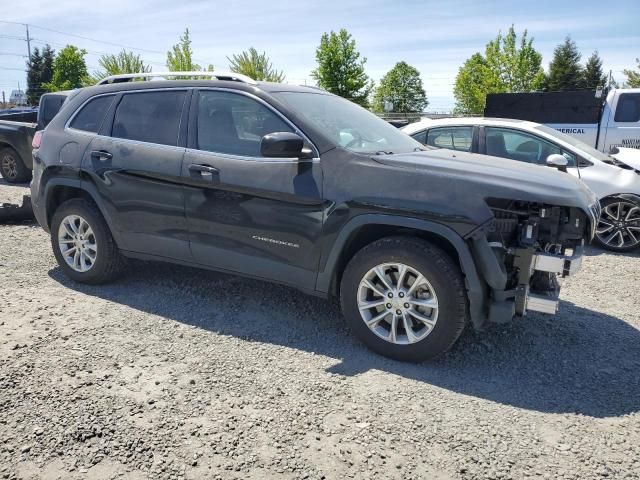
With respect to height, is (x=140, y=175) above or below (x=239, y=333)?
above

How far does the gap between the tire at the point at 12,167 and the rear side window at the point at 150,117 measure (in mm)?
8376

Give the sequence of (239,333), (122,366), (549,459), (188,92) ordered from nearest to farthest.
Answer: (549,459)
(122,366)
(239,333)
(188,92)

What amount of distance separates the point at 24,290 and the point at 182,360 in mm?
2213

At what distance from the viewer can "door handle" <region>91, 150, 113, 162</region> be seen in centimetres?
468

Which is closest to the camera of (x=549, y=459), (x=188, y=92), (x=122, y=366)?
(x=549, y=459)

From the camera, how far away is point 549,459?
2.68 metres

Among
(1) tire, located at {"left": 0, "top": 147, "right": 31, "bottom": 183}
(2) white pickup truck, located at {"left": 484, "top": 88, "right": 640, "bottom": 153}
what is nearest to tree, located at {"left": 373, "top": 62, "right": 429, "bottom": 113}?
(2) white pickup truck, located at {"left": 484, "top": 88, "right": 640, "bottom": 153}

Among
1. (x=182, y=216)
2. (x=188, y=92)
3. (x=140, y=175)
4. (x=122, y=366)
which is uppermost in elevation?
(x=188, y=92)

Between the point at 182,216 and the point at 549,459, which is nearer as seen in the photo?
the point at 549,459

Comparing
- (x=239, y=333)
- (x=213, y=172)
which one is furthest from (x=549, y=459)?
(x=213, y=172)

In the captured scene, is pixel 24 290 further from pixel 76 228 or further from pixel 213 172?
pixel 213 172

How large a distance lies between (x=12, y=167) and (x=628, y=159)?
11.9m

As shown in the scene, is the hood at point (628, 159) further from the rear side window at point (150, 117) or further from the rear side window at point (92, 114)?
the rear side window at point (92, 114)

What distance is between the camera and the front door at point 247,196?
384 centimetres
